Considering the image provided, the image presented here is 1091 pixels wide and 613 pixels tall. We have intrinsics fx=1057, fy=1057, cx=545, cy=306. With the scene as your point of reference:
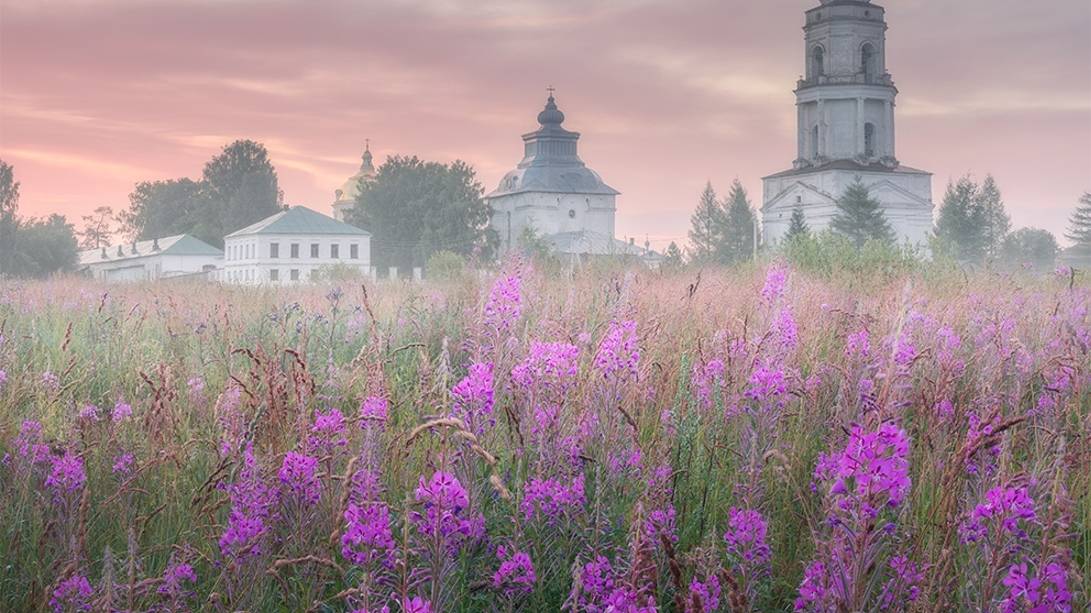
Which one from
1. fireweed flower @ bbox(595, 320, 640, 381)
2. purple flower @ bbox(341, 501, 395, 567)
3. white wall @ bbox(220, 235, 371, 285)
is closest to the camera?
purple flower @ bbox(341, 501, 395, 567)

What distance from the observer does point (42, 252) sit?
69750 millimetres

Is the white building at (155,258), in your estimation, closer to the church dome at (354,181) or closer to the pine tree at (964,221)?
the church dome at (354,181)

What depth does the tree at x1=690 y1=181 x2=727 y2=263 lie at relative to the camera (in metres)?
89.8

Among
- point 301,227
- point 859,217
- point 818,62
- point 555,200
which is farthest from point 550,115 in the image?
point 859,217

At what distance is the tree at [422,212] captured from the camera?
258 feet

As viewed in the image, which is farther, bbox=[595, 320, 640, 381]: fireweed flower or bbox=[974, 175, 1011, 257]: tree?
bbox=[974, 175, 1011, 257]: tree

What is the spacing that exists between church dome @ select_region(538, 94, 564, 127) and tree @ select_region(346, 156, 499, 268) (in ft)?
55.9

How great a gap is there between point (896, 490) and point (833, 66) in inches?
2835

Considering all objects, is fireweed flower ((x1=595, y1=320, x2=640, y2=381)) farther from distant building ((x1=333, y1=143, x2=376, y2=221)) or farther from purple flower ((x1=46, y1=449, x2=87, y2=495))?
distant building ((x1=333, y1=143, x2=376, y2=221))

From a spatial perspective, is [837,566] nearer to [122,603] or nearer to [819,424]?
[122,603]

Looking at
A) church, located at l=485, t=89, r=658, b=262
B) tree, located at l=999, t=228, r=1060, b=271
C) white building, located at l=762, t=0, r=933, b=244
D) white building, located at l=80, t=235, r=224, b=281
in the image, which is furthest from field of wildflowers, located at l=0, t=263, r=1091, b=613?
tree, located at l=999, t=228, r=1060, b=271

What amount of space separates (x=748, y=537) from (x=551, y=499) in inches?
21.3

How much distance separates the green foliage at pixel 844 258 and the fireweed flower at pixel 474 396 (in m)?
15.7

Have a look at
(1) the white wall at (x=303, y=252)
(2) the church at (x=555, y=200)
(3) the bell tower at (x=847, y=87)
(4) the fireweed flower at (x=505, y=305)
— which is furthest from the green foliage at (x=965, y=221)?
(4) the fireweed flower at (x=505, y=305)
